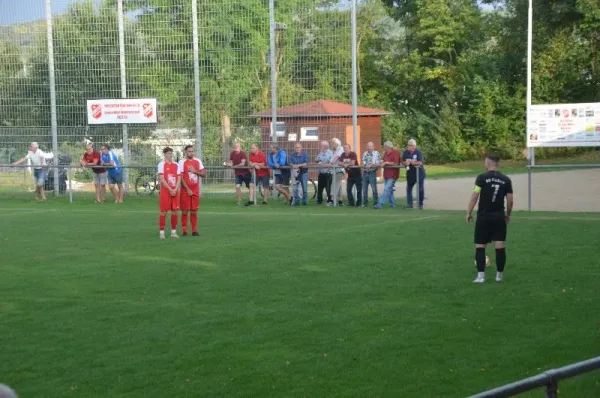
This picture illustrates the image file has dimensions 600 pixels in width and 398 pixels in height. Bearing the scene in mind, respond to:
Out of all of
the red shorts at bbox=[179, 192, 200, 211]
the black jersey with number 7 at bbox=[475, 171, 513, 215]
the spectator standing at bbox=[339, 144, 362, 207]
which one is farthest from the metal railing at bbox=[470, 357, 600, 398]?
the spectator standing at bbox=[339, 144, 362, 207]

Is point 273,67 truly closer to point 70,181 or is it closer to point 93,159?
point 93,159

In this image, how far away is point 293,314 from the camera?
33.2 feet

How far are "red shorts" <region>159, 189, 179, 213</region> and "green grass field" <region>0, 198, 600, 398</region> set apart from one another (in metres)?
0.71

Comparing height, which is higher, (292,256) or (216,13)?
(216,13)

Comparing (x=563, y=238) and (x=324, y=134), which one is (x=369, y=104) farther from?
(x=563, y=238)

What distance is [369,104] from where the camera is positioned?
54906 millimetres

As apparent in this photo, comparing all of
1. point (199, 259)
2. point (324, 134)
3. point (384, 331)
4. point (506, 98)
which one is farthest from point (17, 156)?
point (506, 98)

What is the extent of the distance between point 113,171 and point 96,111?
3.11 meters

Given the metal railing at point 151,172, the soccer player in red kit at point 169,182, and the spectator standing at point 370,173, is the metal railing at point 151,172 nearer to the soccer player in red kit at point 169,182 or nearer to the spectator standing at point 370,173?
the spectator standing at point 370,173

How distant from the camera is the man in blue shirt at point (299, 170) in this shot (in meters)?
26.3

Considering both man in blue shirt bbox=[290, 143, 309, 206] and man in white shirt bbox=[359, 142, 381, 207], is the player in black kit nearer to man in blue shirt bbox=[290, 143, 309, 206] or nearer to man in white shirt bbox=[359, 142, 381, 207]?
man in white shirt bbox=[359, 142, 381, 207]

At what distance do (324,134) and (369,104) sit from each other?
2556 centimetres

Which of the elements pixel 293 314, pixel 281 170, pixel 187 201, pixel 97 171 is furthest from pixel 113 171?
pixel 293 314

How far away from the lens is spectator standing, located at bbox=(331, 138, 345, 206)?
25.9m
